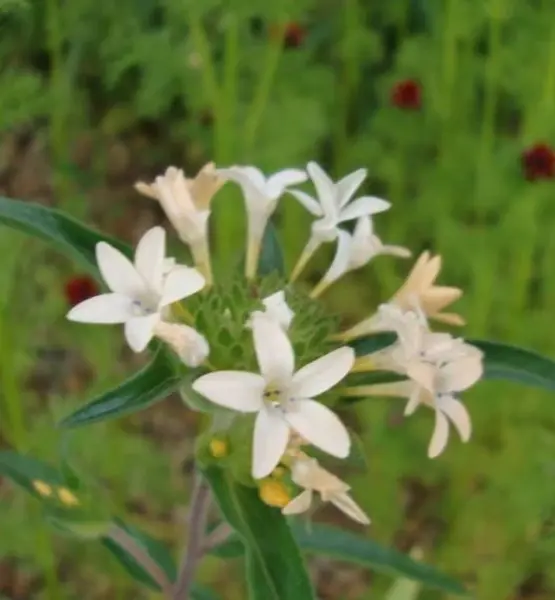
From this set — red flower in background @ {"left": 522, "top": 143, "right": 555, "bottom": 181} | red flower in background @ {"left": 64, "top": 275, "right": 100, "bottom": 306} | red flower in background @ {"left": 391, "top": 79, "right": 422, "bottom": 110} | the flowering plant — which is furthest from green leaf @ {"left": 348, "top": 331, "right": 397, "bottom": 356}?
red flower in background @ {"left": 391, "top": 79, "right": 422, "bottom": 110}

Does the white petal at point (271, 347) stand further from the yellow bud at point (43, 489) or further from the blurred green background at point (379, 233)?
the blurred green background at point (379, 233)

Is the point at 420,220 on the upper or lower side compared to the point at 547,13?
lower

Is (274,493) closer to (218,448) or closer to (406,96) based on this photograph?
(218,448)

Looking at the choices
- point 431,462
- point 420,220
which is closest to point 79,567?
point 431,462

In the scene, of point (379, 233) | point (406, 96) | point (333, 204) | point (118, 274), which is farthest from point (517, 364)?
point (379, 233)

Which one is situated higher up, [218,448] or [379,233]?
[218,448]

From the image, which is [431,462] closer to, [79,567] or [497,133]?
[79,567]

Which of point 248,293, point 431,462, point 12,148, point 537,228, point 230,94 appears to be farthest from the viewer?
point 12,148

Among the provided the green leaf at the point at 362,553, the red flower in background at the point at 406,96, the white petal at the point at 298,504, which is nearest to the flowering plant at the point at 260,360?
the white petal at the point at 298,504
